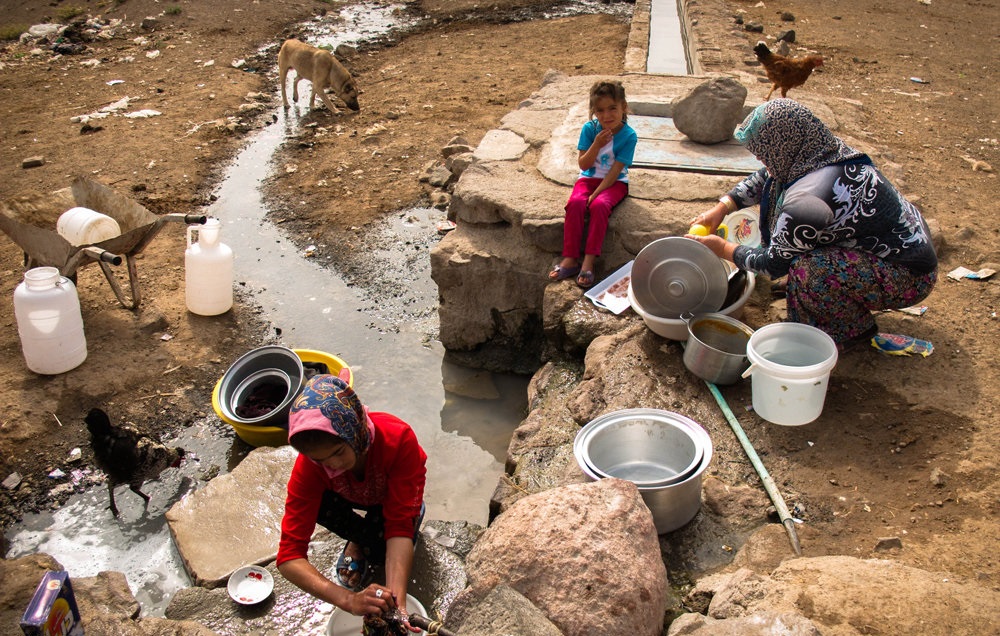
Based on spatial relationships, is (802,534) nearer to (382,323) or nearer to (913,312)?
(913,312)

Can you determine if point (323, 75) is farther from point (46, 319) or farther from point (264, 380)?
point (264, 380)

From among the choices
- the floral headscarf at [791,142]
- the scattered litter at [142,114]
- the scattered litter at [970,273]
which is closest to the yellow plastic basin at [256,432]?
the floral headscarf at [791,142]

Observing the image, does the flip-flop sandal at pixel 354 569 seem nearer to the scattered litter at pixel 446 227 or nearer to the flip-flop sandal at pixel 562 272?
the flip-flop sandal at pixel 562 272

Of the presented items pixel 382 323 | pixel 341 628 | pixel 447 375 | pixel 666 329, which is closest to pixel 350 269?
pixel 382 323

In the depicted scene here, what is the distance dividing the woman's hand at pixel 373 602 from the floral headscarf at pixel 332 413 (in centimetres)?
42

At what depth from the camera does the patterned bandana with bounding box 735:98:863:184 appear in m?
3.40

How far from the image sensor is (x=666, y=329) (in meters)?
3.77

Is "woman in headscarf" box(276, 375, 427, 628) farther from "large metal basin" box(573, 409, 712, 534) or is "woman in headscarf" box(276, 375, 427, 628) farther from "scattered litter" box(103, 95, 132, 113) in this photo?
"scattered litter" box(103, 95, 132, 113)

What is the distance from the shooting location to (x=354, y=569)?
9.76ft

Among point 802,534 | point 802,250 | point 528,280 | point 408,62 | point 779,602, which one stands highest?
point 802,250

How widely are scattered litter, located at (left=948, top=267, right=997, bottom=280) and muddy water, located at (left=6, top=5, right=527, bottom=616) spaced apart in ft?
8.68

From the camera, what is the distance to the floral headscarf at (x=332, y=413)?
2307 millimetres

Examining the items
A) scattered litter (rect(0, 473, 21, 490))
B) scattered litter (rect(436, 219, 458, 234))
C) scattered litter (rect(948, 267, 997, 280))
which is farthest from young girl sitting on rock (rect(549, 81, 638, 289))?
scattered litter (rect(0, 473, 21, 490))

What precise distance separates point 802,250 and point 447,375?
7.67 ft
